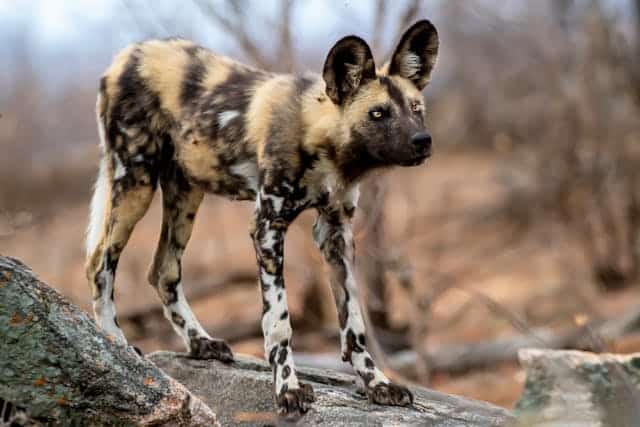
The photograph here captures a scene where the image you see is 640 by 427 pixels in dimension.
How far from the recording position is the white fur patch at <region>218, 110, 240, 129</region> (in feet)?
16.1

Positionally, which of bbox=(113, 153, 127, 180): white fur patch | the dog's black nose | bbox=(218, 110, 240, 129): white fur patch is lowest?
the dog's black nose

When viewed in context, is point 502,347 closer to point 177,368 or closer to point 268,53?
point 268,53

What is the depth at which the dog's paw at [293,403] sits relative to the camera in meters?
4.41

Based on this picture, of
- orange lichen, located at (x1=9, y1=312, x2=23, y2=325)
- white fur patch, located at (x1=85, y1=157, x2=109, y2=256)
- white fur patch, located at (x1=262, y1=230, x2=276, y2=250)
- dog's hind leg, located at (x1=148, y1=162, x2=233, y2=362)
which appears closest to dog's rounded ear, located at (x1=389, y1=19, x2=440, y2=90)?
white fur patch, located at (x1=262, y1=230, x2=276, y2=250)

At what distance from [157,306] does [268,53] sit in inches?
112

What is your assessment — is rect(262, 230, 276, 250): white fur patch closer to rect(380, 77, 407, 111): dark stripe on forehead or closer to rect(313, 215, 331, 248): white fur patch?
rect(313, 215, 331, 248): white fur patch

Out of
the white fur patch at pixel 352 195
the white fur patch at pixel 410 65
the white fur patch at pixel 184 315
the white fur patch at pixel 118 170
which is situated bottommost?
the white fur patch at pixel 184 315

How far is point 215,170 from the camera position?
496 centimetres

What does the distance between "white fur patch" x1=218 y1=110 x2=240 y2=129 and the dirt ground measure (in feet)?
10.4

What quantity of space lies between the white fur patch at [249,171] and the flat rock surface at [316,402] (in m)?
0.97

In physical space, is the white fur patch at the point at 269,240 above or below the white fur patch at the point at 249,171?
below

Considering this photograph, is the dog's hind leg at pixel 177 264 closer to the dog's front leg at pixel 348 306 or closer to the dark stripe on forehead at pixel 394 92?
the dog's front leg at pixel 348 306

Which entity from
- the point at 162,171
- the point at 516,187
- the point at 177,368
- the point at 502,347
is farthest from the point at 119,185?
the point at 516,187

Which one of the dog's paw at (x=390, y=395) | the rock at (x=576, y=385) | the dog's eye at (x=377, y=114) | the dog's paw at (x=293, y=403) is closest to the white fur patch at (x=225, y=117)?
the dog's eye at (x=377, y=114)
